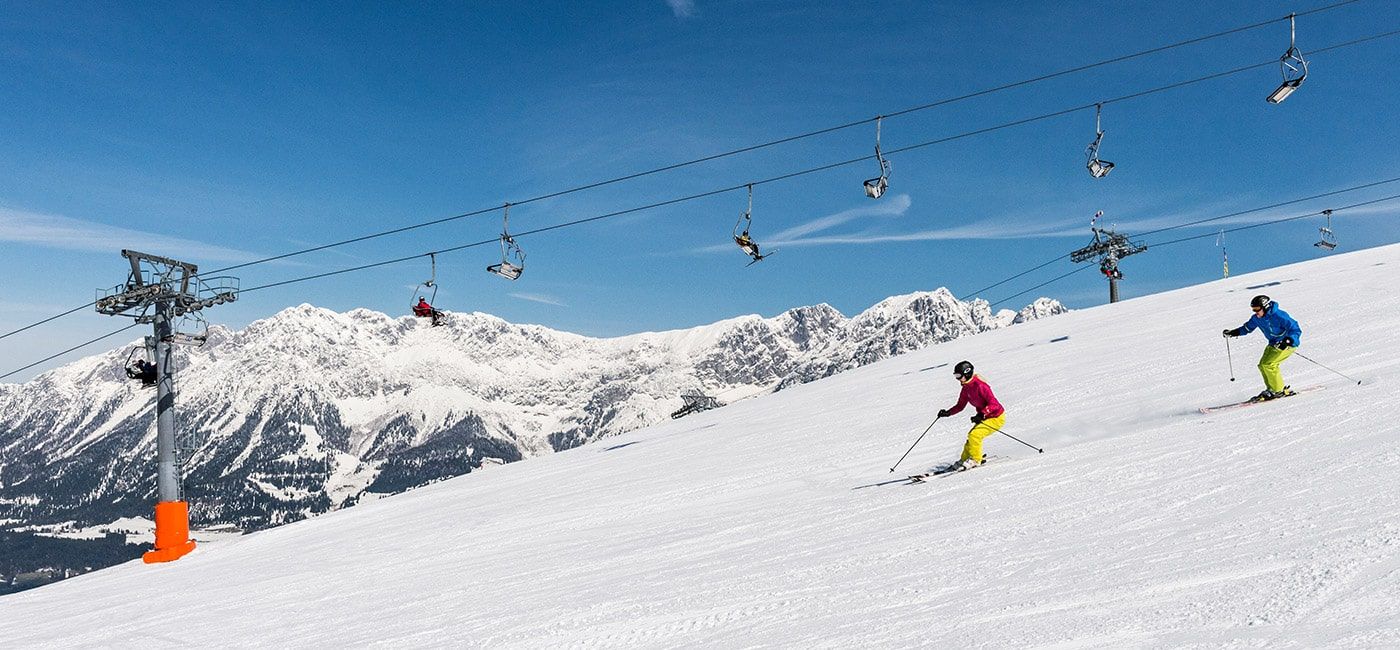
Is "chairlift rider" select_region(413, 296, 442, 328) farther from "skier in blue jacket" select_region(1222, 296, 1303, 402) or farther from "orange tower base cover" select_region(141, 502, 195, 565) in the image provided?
"skier in blue jacket" select_region(1222, 296, 1303, 402)

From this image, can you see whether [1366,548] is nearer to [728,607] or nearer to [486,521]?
[728,607]

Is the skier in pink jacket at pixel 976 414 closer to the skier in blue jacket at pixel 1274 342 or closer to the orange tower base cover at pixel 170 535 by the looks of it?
the skier in blue jacket at pixel 1274 342

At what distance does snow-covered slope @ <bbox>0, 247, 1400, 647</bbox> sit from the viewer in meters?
5.44

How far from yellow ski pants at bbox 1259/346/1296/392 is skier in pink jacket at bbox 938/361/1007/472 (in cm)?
452

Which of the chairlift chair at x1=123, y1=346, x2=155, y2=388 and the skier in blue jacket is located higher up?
the chairlift chair at x1=123, y1=346, x2=155, y2=388

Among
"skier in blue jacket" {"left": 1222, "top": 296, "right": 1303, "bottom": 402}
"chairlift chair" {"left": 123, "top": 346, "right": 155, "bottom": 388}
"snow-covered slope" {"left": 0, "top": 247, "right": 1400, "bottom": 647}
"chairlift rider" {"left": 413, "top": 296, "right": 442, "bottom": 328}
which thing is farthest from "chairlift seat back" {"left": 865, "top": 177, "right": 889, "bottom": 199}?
"chairlift chair" {"left": 123, "top": 346, "right": 155, "bottom": 388}

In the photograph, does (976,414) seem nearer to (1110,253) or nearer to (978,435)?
(978,435)

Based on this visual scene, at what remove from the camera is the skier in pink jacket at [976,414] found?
12.5 m

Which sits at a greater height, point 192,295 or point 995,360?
point 192,295

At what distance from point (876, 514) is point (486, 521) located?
895 cm

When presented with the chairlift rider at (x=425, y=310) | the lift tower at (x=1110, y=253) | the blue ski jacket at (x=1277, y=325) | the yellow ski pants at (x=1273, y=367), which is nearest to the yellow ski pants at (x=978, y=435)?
the yellow ski pants at (x=1273, y=367)

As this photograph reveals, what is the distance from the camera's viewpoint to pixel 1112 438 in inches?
489

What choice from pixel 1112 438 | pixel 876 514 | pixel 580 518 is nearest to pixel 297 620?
pixel 580 518

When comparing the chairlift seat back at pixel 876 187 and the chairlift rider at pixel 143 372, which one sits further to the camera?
the chairlift rider at pixel 143 372
